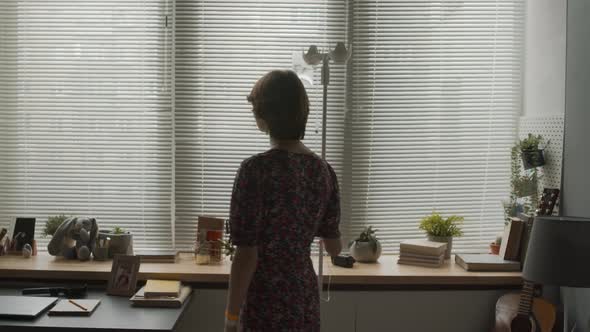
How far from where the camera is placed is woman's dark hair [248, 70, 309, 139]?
83.1 inches

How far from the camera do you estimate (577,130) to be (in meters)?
2.77

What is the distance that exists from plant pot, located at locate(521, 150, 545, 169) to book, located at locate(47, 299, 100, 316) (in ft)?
6.39

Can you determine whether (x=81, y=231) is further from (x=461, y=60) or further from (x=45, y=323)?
(x=461, y=60)

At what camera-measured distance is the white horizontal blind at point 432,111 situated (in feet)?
10.6

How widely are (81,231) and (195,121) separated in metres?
0.73

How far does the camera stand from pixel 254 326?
2.20 m

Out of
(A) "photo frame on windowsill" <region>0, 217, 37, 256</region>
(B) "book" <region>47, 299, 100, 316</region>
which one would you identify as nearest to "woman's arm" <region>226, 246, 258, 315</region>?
(B) "book" <region>47, 299, 100, 316</region>

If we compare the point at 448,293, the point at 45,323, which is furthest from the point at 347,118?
the point at 45,323

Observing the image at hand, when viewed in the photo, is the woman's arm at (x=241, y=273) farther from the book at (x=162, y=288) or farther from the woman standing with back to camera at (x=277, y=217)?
the book at (x=162, y=288)

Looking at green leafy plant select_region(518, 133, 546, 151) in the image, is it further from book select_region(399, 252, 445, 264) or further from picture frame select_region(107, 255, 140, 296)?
picture frame select_region(107, 255, 140, 296)

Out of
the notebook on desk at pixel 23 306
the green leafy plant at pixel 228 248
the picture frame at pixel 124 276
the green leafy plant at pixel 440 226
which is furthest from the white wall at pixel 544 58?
the notebook on desk at pixel 23 306

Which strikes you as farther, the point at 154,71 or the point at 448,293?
the point at 154,71

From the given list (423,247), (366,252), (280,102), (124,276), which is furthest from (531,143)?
(124,276)

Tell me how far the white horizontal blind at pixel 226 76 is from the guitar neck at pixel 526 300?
117 centimetres
